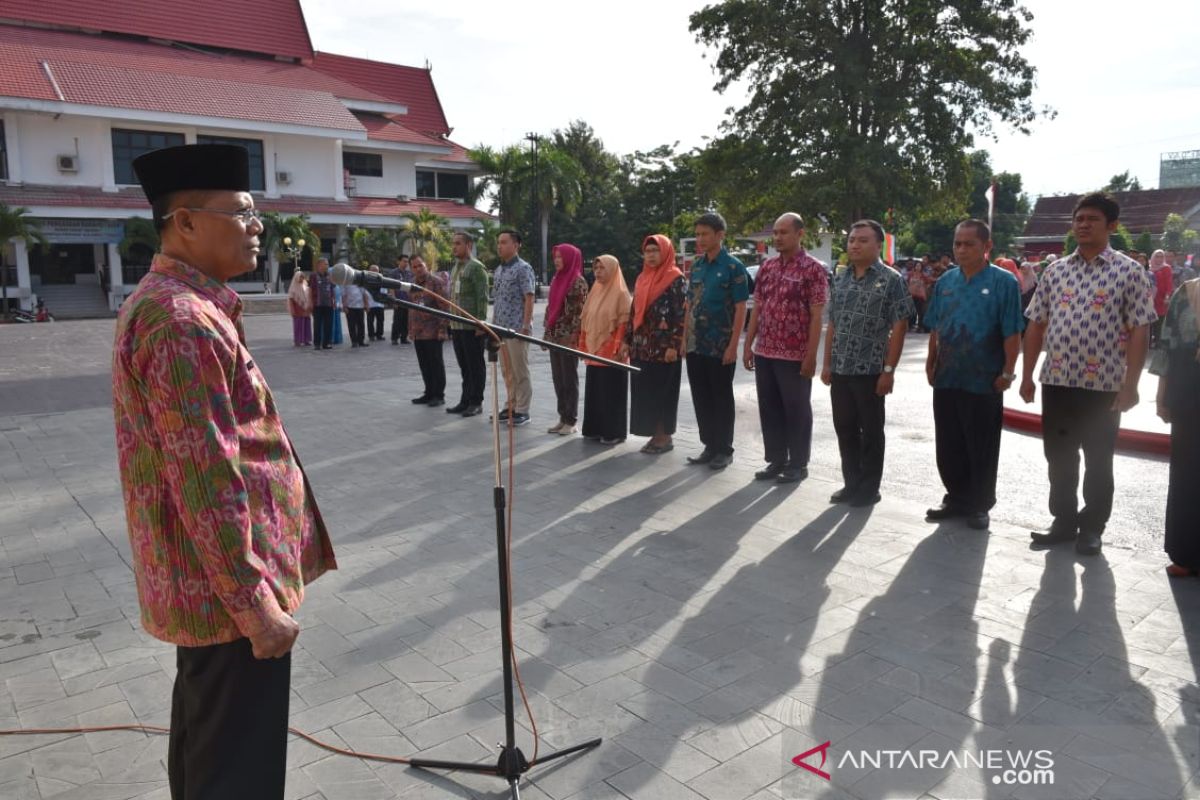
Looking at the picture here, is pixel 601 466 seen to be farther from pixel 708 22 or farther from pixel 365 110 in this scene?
pixel 365 110

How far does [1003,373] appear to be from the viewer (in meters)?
5.16

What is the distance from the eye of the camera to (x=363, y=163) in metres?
37.8

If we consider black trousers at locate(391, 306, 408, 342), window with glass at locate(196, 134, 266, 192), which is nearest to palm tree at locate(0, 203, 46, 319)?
window with glass at locate(196, 134, 266, 192)

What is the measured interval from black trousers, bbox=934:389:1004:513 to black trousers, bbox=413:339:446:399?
5.87 meters

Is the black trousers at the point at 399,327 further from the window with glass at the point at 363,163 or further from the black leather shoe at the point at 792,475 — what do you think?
the window with glass at the point at 363,163

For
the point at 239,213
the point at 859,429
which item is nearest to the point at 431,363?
the point at 859,429

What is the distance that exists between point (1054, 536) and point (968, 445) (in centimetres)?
71

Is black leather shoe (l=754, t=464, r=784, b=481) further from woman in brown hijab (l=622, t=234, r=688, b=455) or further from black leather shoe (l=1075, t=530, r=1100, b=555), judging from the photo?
black leather shoe (l=1075, t=530, r=1100, b=555)

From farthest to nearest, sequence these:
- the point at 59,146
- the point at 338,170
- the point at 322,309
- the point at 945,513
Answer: the point at 338,170, the point at 59,146, the point at 322,309, the point at 945,513

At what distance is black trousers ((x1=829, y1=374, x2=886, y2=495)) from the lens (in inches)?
224

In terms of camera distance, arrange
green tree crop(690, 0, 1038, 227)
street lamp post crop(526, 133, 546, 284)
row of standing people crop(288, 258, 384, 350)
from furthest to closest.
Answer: street lamp post crop(526, 133, 546, 284) → green tree crop(690, 0, 1038, 227) → row of standing people crop(288, 258, 384, 350)

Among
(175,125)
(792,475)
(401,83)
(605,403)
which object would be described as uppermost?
(401,83)

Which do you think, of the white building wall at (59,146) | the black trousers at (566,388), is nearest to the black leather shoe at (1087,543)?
the black trousers at (566,388)

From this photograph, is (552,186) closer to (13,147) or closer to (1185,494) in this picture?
(13,147)
